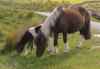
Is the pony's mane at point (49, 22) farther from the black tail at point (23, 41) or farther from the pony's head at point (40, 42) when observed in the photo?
the black tail at point (23, 41)

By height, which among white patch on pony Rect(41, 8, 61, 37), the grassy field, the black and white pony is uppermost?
white patch on pony Rect(41, 8, 61, 37)

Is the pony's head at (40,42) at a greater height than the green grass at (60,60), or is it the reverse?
the pony's head at (40,42)

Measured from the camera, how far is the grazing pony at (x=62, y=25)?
10.9 meters

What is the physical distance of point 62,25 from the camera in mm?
11586

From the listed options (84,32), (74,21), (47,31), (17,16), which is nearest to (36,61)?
(47,31)

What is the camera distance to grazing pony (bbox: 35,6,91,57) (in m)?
10.9

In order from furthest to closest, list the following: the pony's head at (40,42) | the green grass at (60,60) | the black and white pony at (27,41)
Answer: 1. the black and white pony at (27,41)
2. the pony's head at (40,42)
3. the green grass at (60,60)

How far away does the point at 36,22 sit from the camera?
1470 centimetres

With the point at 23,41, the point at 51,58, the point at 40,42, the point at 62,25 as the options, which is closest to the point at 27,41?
the point at 23,41

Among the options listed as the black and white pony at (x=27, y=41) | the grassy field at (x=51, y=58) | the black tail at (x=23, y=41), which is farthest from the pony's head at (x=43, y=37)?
the black tail at (x=23, y=41)

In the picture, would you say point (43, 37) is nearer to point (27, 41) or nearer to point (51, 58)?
point (51, 58)

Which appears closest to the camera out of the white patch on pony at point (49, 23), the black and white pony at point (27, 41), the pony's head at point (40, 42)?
the pony's head at point (40, 42)

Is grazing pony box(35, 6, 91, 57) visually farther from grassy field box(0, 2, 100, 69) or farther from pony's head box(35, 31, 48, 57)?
grassy field box(0, 2, 100, 69)

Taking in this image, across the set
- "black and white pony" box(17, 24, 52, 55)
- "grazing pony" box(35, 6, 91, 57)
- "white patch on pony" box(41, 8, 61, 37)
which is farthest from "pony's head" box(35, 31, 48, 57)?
"black and white pony" box(17, 24, 52, 55)
